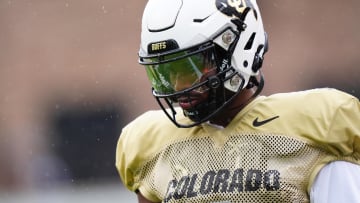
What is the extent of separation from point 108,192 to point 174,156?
255 inches

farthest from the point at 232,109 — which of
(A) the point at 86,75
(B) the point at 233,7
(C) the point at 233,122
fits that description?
(A) the point at 86,75

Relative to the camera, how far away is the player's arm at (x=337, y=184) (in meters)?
3.14

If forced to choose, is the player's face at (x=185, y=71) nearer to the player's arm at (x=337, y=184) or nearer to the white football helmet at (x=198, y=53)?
the white football helmet at (x=198, y=53)

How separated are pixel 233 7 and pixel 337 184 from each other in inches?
24.3

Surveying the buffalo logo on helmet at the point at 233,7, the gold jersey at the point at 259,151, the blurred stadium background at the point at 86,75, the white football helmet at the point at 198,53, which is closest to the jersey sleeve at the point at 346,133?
the gold jersey at the point at 259,151

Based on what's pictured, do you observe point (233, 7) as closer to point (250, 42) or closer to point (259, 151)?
point (250, 42)

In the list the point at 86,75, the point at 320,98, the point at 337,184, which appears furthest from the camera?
the point at 86,75

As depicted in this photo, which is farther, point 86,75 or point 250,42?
point 86,75

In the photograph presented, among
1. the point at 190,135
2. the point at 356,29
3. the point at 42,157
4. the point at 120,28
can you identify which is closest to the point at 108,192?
the point at 42,157

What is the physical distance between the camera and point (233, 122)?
10.9 ft

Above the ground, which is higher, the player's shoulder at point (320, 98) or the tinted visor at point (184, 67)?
the tinted visor at point (184, 67)

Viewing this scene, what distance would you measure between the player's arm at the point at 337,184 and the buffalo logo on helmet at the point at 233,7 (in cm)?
53

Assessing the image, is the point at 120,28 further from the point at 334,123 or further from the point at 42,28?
the point at 334,123

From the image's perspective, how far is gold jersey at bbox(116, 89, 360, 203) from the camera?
3178mm
